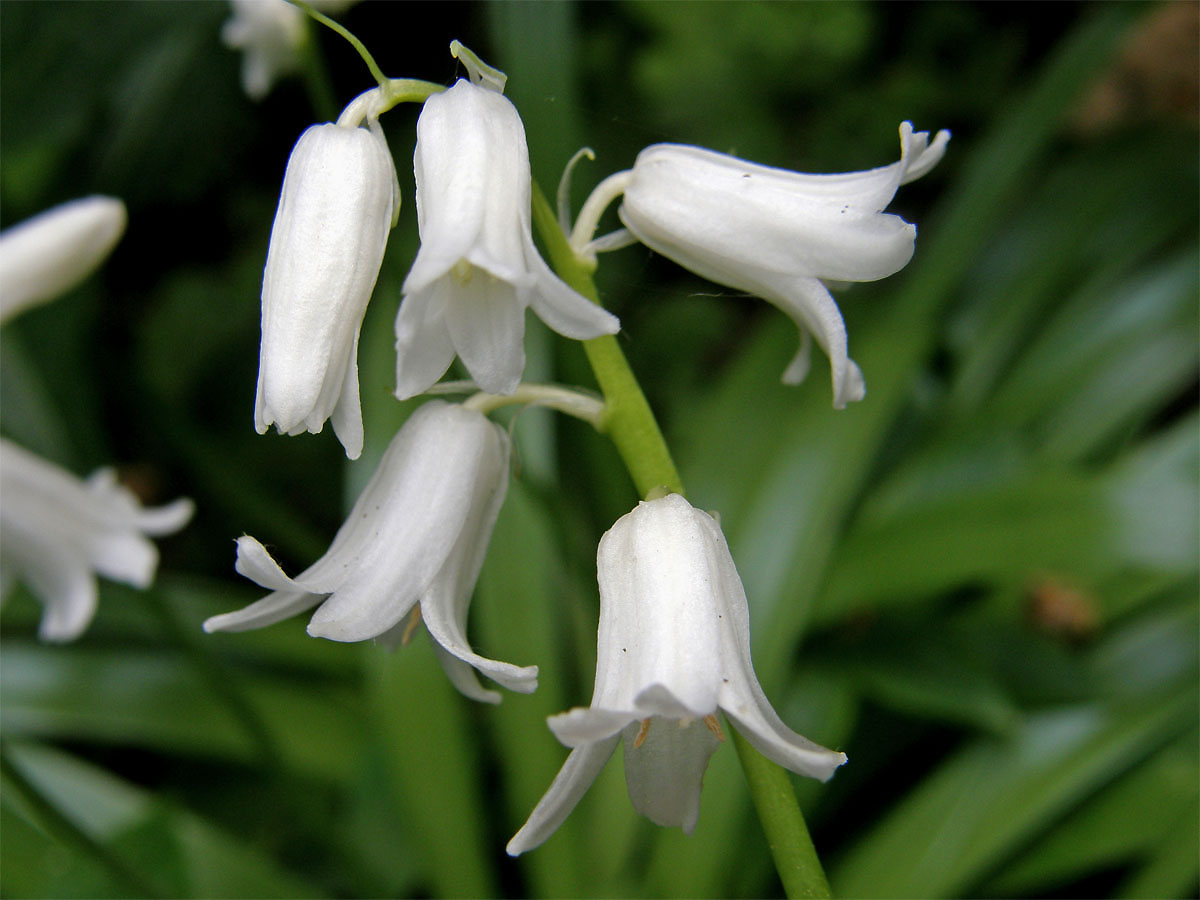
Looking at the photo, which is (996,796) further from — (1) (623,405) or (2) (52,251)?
(2) (52,251)

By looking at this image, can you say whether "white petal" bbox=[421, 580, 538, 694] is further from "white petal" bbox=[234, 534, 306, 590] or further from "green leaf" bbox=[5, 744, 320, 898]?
"green leaf" bbox=[5, 744, 320, 898]

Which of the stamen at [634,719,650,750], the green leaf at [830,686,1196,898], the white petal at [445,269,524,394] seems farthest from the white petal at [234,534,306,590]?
the green leaf at [830,686,1196,898]

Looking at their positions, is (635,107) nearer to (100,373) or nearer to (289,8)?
(289,8)

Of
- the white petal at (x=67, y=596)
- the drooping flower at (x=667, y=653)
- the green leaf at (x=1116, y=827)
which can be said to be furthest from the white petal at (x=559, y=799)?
the green leaf at (x=1116, y=827)

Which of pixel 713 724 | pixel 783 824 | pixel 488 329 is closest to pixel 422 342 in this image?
A: pixel 488 329

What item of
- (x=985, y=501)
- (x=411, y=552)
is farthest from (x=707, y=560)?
(x=985, y=501)

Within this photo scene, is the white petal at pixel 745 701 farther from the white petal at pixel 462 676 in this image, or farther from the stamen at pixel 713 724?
the white petal at pixel 462 676
